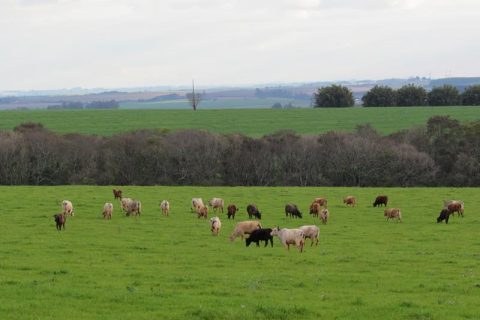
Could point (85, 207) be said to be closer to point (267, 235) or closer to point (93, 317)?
point (267, 235)

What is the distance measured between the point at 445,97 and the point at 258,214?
109573 mm

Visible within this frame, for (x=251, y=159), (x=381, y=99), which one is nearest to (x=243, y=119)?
(x=381, y=99)

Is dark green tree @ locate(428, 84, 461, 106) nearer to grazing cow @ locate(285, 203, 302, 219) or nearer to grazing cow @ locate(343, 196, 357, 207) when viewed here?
grazing cow @ locate(343, 196, 357, 207)

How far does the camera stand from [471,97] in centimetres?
13638

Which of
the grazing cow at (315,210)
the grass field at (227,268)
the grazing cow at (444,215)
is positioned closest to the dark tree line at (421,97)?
the grass field at (227,268)

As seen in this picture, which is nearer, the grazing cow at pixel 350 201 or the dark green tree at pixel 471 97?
the grazing cow at pixel 350 201

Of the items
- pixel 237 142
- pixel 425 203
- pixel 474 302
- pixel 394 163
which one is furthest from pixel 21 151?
pixel 474 302

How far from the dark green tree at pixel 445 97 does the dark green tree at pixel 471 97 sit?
4.02ft

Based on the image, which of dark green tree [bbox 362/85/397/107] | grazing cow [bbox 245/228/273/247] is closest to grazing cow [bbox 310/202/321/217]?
grazing cow [bbox 245/228/273/247]

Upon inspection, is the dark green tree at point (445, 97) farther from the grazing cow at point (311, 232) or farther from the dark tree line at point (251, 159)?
the grazing cow at point (311, 232)

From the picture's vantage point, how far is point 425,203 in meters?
44.4

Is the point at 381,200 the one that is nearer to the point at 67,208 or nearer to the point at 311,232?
the point at 311,232

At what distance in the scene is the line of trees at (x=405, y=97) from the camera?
138250mm

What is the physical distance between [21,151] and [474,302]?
65.2 metres
